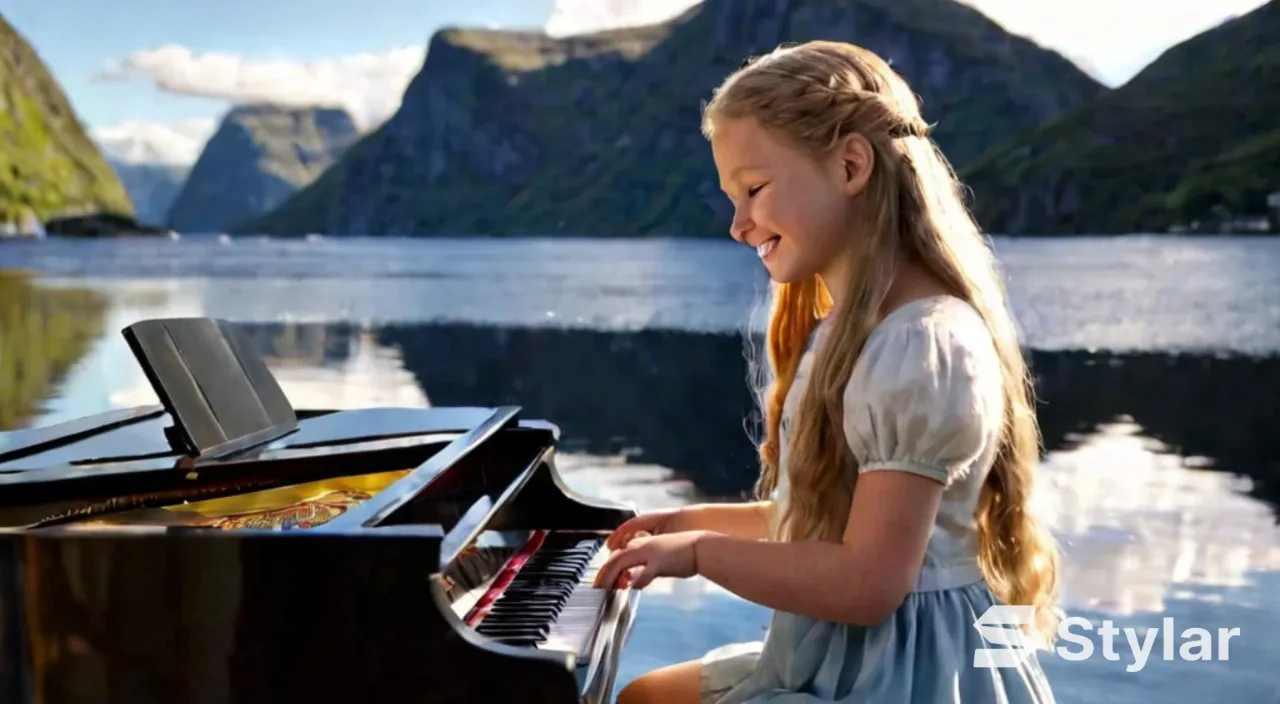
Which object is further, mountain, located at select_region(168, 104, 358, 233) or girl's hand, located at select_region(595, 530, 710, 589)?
mountain, located at select_region(168, 104, 358, 233)

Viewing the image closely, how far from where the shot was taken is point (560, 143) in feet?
170

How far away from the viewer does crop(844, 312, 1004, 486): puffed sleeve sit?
1402 millimetres

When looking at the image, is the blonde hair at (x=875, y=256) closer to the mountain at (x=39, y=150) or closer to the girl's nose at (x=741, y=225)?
the girl's nose at (x=741, y=225)

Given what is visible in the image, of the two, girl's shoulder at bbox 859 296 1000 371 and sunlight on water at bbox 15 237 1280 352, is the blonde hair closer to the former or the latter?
girl's shoulder at bbox 859 296 1000 371

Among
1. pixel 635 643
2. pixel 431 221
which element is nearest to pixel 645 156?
pixel 431 221

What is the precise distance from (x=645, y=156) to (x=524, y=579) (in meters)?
→ 44.2

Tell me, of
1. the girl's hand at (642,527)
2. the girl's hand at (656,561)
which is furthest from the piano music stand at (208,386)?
the girl's hand at (656,561)

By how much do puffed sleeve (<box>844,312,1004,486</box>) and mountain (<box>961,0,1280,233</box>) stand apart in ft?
90.0

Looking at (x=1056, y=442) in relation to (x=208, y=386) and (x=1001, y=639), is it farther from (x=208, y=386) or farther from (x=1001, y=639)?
(x=1001, y=639)

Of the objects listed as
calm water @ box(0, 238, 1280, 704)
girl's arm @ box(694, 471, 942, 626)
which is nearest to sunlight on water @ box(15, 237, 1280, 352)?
calm water @ box(0, 238, 1280, 704)

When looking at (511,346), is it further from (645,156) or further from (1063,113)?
(645,156)

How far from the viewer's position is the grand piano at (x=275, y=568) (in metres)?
1.52

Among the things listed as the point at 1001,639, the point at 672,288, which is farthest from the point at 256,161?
the point at 1001,639

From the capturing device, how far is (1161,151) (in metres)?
31.4
